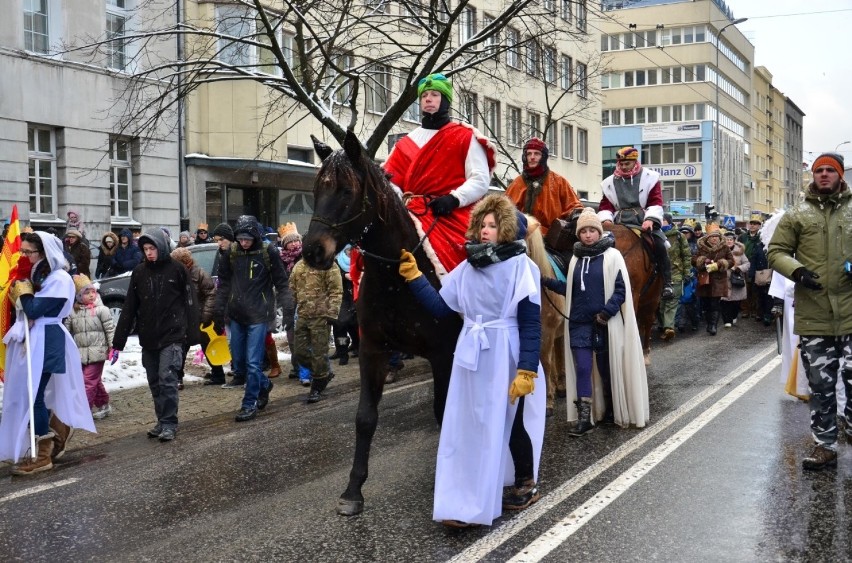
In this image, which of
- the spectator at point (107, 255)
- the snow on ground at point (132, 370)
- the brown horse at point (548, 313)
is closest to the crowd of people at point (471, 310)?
the brown horse at point (548, 313)

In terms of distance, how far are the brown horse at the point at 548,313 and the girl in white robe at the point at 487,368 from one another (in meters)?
2.11

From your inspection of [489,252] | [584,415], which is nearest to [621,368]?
[584,415]

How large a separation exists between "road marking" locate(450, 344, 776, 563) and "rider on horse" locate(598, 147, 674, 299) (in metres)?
1.69

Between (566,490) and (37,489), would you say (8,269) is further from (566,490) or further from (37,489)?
(566,490)

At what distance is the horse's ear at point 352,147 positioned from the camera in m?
5.43

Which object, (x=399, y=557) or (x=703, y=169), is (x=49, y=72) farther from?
(x=703, y=169)

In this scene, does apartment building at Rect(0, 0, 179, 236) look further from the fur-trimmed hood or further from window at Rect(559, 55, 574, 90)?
the fur-trimmed hood

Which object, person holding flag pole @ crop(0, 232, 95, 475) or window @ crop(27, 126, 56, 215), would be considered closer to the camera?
person holding flag pole @ crop(0, 232, 95, 475)

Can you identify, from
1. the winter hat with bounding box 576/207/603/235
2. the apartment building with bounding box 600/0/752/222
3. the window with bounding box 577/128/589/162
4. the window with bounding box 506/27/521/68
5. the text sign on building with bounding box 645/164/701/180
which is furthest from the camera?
the text sign on building with bounding box 645/164/701/180

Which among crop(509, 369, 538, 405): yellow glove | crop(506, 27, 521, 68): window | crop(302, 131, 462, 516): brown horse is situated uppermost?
crop(506, 27, 521, 68): window

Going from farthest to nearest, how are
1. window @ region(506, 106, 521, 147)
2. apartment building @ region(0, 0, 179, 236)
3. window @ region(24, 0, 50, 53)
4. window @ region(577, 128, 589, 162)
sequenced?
window @ region(577, 128, 589, 162) < window @ region(506, 106, 521, 147) < window @ region(24, 0, 50, 53) < apartment building @ region(0, 0, 179, 236)

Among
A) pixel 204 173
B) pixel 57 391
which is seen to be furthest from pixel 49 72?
pixel 57 391

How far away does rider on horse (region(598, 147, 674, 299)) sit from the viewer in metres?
9.93

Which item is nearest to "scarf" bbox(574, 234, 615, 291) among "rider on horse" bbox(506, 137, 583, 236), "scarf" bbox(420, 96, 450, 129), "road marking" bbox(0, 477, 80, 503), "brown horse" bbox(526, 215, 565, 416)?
"brown horse" bbox(526, 215, 565, 416)
